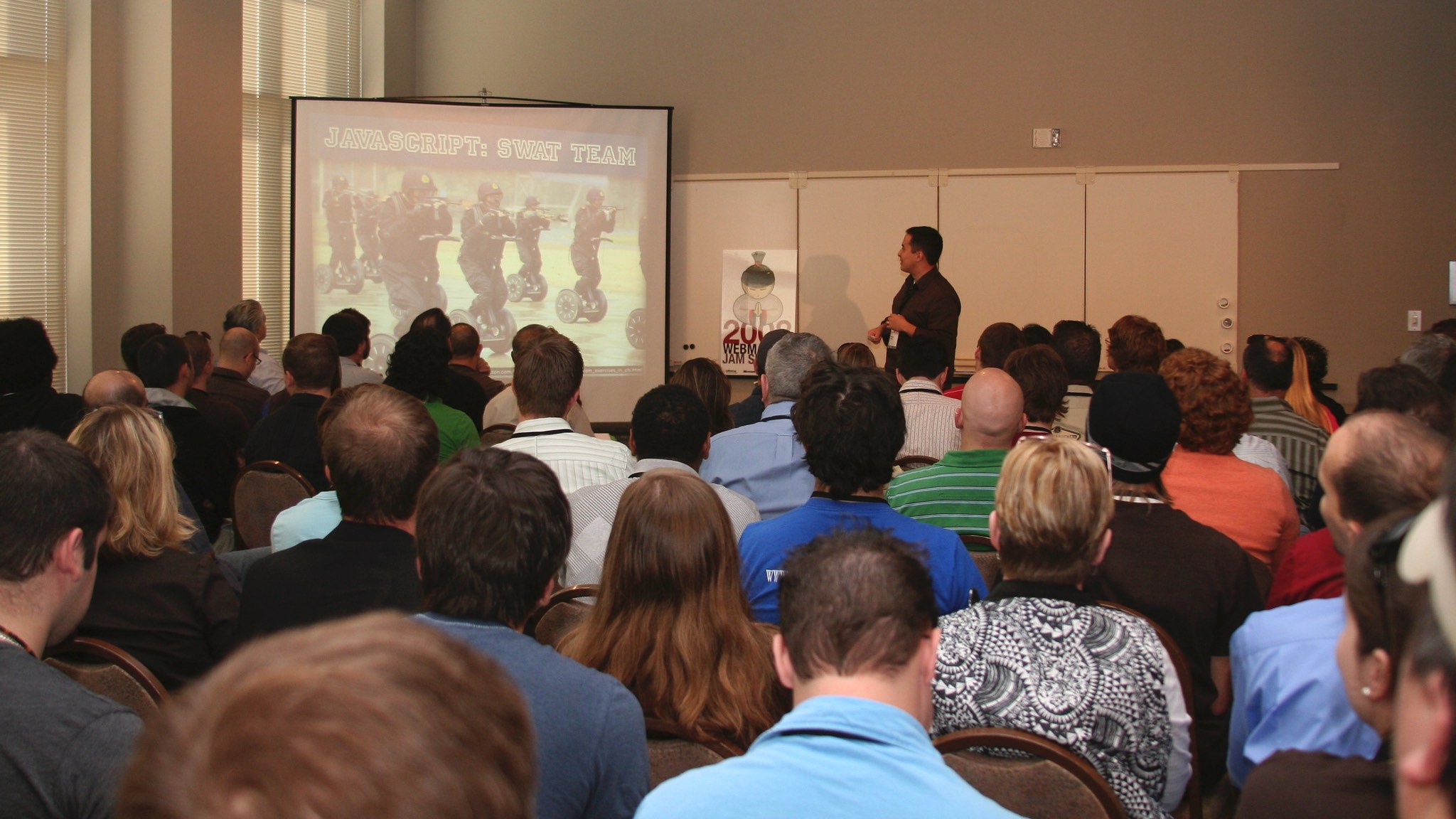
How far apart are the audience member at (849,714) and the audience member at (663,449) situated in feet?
4.90

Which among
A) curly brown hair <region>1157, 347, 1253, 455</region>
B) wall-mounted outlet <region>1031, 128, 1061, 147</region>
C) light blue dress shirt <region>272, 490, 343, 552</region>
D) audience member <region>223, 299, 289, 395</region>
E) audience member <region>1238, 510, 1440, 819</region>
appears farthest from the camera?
wall-mounted outlet <region>1031, 128, 1061, 147</region>

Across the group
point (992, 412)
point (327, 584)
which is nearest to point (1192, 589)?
point (992, 412)

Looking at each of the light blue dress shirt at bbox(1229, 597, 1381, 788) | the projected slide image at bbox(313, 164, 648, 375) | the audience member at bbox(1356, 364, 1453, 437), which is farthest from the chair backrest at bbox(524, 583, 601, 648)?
the projected slide image at bbox(313, 164, 648, 375)

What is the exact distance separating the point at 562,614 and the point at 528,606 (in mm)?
697

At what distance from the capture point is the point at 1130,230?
301 inches

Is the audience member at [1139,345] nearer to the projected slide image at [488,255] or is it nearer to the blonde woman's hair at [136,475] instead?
the projected slide image at [488,255]

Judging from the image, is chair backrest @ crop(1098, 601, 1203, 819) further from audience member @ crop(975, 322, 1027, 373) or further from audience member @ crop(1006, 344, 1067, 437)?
audience member @ crop(975, 322, 1027, 373)

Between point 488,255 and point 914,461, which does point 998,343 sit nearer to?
point 914,461

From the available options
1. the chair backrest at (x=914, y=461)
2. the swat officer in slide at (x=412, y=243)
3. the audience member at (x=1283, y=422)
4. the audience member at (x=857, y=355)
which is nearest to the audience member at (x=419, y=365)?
the chair backrest at (x=914, y=461)

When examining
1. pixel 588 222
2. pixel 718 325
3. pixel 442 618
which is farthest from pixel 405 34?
pixel 442 618

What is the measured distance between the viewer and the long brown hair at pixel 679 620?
1.82 m

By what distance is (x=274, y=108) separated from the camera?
26.4 ft

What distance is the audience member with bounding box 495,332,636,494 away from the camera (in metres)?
3.41

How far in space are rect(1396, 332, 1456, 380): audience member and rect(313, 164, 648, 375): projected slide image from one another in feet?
16.7
